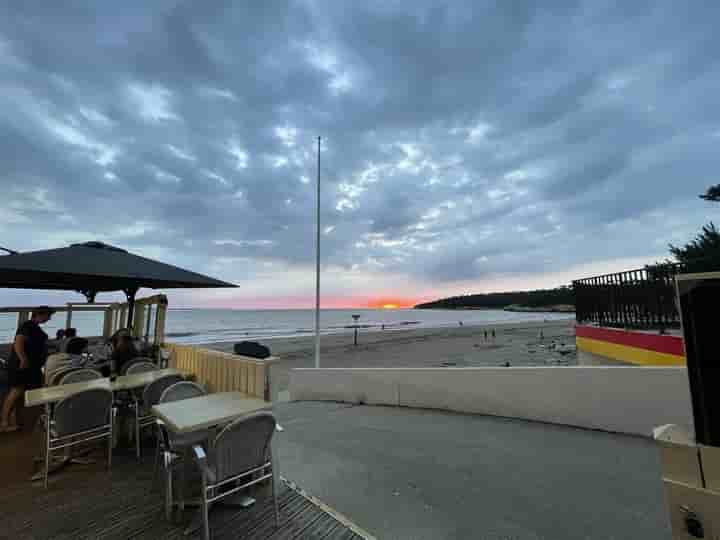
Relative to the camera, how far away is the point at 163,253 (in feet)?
68.3

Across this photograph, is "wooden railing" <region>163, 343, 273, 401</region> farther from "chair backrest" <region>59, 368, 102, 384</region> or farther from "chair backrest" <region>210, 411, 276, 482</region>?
"chair backrest" <region>59, 368, 102, 384</region>

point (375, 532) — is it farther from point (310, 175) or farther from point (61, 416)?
point (310, 175)

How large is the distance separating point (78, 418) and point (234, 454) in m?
2.25

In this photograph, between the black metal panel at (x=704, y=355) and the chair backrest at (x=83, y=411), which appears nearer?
the black metal panel at (x=704, y=355)

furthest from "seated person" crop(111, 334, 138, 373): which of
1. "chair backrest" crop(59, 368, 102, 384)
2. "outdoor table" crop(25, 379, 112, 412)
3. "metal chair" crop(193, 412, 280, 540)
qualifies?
"metal chair" crop(193, 412, 280, 540)

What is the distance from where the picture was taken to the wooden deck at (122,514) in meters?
2.32

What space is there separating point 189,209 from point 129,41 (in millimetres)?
8016

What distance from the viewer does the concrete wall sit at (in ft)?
12.8

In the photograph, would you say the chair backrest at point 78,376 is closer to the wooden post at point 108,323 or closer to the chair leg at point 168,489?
Answer: the chair leg at point 168,489

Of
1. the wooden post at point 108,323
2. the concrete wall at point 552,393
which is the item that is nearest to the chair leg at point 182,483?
the concrete wall at point 552,393

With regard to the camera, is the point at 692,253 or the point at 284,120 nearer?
the point at 284,120

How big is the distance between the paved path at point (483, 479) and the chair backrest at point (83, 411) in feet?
6.96

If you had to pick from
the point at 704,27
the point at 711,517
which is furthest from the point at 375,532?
the point at 704,27

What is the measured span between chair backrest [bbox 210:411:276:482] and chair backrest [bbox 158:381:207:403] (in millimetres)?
1335
